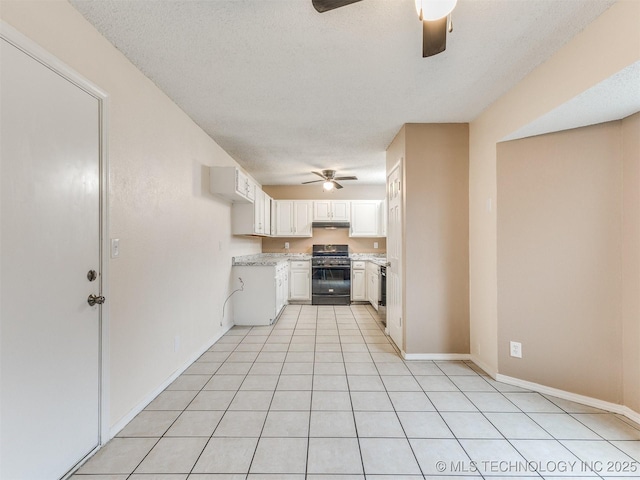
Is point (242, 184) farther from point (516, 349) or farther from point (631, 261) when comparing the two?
point (631, 261)

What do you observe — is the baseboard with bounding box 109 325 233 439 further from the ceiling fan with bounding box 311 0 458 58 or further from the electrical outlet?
the electrical outlet

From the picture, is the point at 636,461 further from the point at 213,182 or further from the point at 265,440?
the point at 213,182

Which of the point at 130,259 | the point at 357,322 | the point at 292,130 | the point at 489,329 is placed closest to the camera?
the point at 130,259

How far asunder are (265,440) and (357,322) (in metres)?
2.85

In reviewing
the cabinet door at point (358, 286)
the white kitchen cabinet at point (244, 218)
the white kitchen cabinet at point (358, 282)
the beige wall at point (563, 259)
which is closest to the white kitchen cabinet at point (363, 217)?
the white kitchen cabinet at point (358, 282)

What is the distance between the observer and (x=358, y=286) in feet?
19.1

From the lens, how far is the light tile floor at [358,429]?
62.6 inches

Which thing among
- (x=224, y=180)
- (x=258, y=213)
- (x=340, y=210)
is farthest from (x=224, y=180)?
(x=340, y=210)

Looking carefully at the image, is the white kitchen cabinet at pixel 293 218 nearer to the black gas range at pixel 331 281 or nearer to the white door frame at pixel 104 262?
the black gas range at pixel 331 281

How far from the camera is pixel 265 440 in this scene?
1.81 m

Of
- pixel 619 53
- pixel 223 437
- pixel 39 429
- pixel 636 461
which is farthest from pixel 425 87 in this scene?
pixel 39 429

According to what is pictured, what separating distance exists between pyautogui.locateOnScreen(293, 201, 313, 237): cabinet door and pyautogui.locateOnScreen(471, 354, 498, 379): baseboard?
3.92 meters

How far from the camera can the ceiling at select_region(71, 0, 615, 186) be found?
158 cm

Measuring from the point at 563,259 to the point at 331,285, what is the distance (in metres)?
3.82
